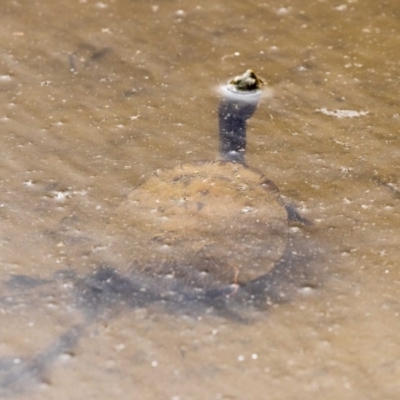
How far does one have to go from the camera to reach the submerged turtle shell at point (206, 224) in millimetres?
1629

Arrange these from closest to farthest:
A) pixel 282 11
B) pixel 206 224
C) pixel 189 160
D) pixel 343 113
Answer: pixel 206 224, pixel 189 160, pixel 343 113, pixel 282 11

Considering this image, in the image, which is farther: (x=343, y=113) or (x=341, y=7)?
(x=341, y=7)

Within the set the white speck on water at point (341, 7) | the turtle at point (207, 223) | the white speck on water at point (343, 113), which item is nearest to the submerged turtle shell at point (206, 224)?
the turtle at point (207, 223)

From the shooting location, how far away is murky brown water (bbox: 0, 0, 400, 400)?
4.73ft

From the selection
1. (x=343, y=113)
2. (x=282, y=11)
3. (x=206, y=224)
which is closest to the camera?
(x=206, y=224)

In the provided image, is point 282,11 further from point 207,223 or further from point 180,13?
point 207,223

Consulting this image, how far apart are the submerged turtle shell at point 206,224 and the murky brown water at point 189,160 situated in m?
0.06

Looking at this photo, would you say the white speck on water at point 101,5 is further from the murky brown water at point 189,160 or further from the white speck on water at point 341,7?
the white speck on water at point 341,7

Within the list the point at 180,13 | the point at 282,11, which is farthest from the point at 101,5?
the point at 282,11

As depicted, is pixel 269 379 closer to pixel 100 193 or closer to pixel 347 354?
pixel 347 354

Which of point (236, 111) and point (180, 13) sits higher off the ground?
point (180, 13)

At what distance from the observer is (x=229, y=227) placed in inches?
67.3

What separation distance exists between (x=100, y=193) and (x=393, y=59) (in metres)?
1.16

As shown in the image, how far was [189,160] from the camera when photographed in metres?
1.92
